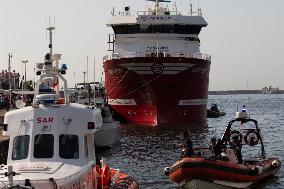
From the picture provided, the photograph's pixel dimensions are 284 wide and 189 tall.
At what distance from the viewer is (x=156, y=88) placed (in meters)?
45.2

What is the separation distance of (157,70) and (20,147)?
32941 millimetres

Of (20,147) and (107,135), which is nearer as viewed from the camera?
(20,147)

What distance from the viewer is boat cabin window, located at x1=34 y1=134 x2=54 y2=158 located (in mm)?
12000

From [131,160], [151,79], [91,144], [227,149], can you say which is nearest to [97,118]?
[91,144]

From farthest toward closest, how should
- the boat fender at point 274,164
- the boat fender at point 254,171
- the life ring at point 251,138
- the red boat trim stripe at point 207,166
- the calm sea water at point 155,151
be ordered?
1. the life ring at point 251,138
2. the calm sea water at point 155,151
3. the boat fender at point 274,164
4. the boat fender at point 254,171
5. the red boat trim stripe at point 207,166

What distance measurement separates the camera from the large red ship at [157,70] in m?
45.2

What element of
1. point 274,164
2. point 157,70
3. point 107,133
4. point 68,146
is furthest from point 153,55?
point 68,146

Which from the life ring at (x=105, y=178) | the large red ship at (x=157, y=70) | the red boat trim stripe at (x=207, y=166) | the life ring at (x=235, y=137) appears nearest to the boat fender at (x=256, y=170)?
the red boat trim stripe at (x=207, y=166)

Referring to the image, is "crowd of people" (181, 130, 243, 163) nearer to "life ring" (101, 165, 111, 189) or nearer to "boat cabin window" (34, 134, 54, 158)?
"life ring" (101, 165, 111, 189)

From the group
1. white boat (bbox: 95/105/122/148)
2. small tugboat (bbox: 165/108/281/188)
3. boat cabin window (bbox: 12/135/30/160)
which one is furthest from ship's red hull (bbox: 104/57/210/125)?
boat cabin window (bbox: 12/135/30/160)

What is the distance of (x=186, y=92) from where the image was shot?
152 ft

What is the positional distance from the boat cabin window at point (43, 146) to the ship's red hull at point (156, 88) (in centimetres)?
3291

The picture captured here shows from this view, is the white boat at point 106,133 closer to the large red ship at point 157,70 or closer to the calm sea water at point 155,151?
the calm sea water at point 155,151

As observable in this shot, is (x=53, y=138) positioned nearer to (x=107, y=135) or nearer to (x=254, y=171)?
(x=254, y=171)
